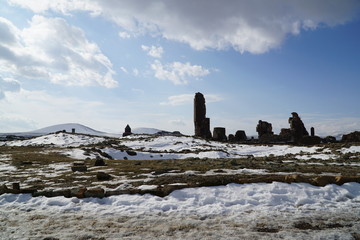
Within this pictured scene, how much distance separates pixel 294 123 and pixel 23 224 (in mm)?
55464

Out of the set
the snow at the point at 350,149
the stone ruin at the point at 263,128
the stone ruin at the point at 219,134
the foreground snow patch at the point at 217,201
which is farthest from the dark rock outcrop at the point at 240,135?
the foreground snow patch at the point at 217,201

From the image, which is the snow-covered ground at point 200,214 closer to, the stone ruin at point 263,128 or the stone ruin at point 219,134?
the stone ruin at point 219,134

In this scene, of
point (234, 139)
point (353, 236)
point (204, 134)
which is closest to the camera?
point (353, 236)

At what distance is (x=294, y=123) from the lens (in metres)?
52.8

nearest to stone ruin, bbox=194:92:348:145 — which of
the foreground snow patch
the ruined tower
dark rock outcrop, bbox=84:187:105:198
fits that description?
the ruined tower

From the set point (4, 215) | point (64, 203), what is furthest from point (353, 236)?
point (4, 215)

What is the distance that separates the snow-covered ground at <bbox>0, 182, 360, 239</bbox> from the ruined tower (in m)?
58.0

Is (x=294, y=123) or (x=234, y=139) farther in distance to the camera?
(x=234, y=139)

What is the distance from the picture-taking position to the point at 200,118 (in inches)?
2734

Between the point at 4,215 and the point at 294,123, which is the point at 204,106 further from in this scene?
the point at 4,215

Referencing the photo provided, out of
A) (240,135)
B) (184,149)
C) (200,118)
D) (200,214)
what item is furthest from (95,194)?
(200,118)

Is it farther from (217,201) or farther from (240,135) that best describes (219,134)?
(217,201)

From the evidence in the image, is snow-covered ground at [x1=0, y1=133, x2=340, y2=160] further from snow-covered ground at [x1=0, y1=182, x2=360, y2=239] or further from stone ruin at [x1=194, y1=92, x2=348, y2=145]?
snow-covered ground at [x1=0, y1=182, x2=360, y2=239]

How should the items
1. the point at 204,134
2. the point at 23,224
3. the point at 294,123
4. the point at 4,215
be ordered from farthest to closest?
the point at 204,134 → the point at 294,123 → the point at 4,215 → the point at 23,224
